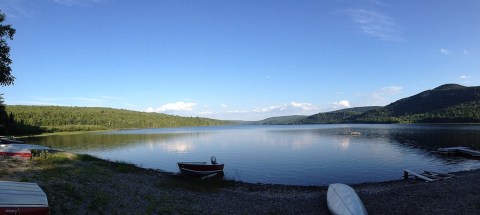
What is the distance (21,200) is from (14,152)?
98.8 feet

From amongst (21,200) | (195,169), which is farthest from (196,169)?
(21,200)

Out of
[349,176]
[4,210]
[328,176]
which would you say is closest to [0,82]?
[4,210]

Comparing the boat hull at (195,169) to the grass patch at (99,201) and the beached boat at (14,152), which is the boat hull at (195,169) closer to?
the beached boat at (14,152)

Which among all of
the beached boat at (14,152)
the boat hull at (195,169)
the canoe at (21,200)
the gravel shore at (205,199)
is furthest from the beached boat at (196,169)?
the canoe at (21,200)

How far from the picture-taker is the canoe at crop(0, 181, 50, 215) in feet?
35.5

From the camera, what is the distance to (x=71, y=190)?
18500 mm

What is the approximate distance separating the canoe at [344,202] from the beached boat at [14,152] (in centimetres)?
3393

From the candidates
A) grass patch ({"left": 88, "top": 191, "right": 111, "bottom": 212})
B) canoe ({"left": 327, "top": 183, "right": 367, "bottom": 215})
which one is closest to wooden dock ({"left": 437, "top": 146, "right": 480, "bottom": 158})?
canoe ({"left": 327, "top": 183, "right": 367, "bottom": 215})

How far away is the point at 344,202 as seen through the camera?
20.5m

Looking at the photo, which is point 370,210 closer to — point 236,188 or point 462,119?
point 236,188

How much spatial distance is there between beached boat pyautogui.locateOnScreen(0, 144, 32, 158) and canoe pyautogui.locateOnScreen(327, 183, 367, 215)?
111 feet

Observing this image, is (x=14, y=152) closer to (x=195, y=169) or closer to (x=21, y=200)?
(x=195, y=169)

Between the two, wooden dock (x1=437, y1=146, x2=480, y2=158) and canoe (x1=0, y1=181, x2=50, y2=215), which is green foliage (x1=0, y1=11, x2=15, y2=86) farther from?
wooden dock (x1=437, y1=146, x2=480, y2=158)

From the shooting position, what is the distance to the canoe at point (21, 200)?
1083 cm
